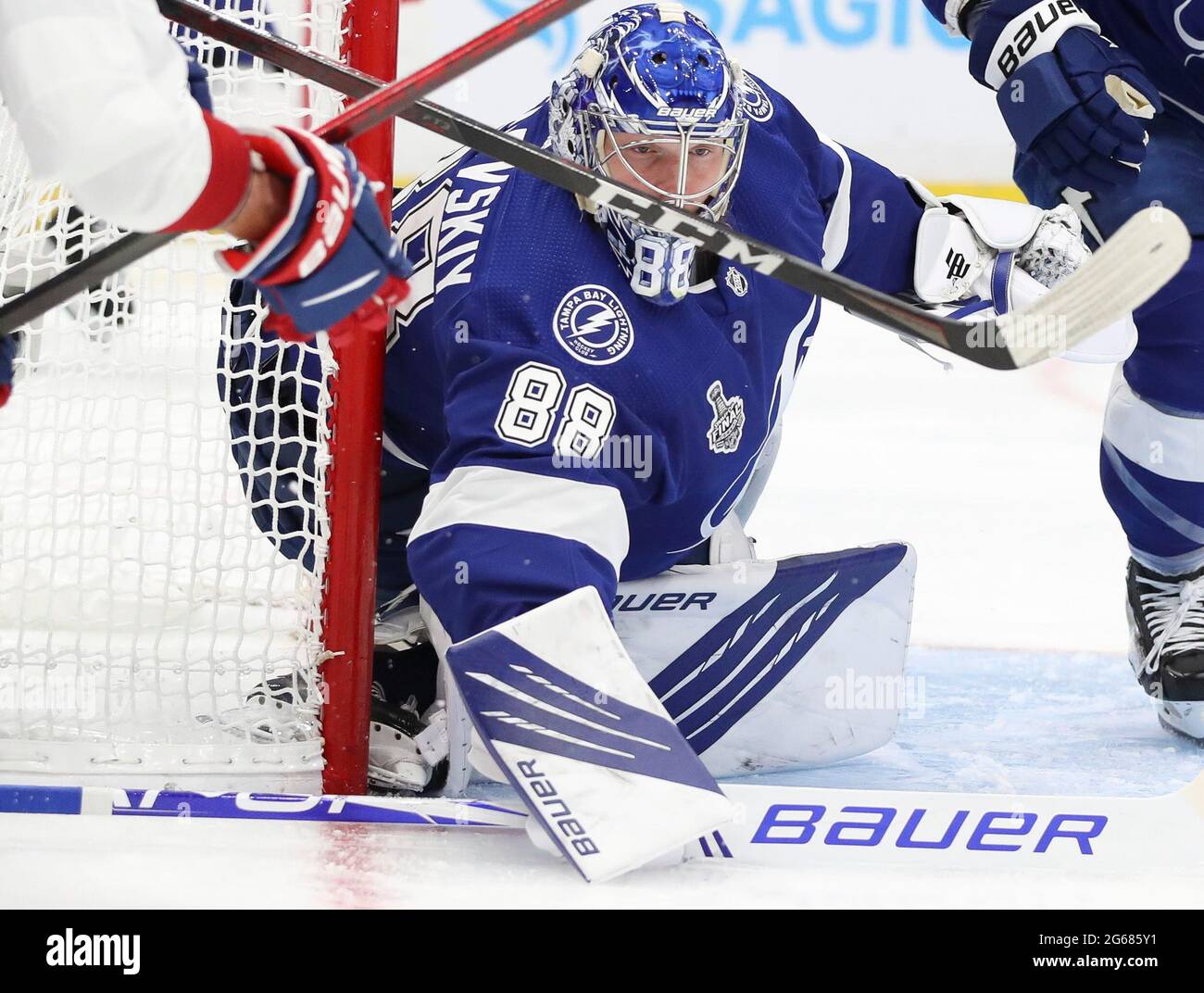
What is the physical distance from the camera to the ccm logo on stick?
1.72 metres

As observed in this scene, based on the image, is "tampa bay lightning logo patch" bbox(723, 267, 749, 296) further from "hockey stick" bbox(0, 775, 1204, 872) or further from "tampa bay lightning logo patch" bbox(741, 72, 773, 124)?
"hockey stick" bbox(0, 775, 1204, 872)

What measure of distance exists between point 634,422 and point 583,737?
1.40 feet

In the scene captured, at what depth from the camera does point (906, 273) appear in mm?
2416

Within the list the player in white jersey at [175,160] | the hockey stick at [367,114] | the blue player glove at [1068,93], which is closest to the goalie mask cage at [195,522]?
the hockey stick at [367,114]

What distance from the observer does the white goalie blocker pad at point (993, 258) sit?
7.76ft

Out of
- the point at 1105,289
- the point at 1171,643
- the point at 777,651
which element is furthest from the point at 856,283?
the point at 1171,643

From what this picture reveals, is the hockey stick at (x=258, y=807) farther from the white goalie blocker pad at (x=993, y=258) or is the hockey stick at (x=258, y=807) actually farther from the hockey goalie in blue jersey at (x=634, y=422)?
the white goalie blocker pad at (x=993, y=258)

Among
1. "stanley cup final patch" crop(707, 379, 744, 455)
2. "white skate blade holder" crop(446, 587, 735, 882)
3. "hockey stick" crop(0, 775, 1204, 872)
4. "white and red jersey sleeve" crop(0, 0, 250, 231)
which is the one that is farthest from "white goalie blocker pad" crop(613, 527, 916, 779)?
"white and red jersey sleeve" crop(0, 0, 250, 231)

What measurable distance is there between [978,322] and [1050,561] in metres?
1.52

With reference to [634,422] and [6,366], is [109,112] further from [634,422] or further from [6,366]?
[634,422]

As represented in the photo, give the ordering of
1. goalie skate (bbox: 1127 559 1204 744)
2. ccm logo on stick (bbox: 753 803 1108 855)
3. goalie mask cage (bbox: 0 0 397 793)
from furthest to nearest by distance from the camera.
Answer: goalie skate (bbox: 1127 559 1204 744) → goalie mask cage (bbox: 0 0 397 793) → ccm logo on stick (bbox: 753 803 1108 855)

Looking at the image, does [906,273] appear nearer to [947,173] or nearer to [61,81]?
Answer: [61,81]

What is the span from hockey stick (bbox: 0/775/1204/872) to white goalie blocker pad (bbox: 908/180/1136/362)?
0.79m
